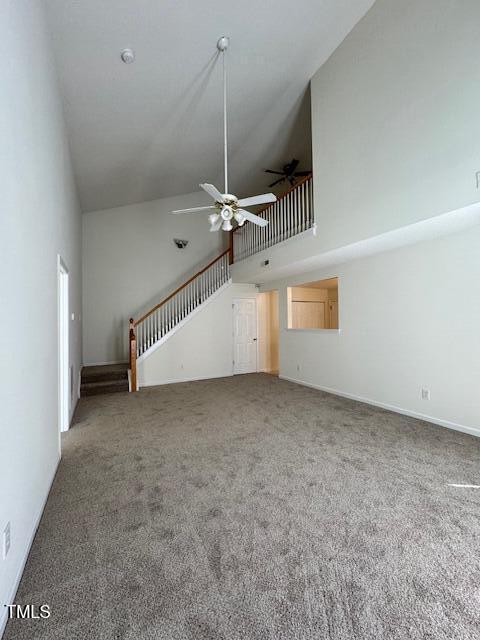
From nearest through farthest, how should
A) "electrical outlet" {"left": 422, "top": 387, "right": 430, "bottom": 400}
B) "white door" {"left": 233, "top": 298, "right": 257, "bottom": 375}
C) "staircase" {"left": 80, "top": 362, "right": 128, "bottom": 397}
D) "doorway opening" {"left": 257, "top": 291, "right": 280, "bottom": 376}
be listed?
"electrical outlet" {"left": 422, "top": 387, "right": 430, "bottom": 400} → "staircase" {"left": 80, "top": 362, "right": 128, "bottom": 397} → "white door" {"left": 233, "top": 298, "right": 257, "bottom": 375} → "doorway opening" {"left": 257, "top": 291, "right": 280, "bottom": 376}

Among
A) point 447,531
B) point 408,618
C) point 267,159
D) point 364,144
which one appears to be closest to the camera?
point 408,618

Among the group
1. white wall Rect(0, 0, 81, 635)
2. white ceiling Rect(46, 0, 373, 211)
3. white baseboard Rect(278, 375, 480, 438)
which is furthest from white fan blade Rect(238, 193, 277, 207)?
white baseboard Rect(278, 375, 480, 438)

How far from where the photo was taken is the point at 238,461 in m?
2.96

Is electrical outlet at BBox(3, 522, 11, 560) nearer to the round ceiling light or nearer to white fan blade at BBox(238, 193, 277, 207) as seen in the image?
white fan blade at BBox(238, 193, 277, 207)

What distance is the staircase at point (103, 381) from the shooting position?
5824 mm

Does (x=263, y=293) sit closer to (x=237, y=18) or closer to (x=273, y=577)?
(x=237, y=18)

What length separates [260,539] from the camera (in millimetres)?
1875

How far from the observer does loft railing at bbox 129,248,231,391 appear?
6629 mm

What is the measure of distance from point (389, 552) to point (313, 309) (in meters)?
6.79

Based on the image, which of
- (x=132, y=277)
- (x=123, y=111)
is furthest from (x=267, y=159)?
(x=132, y=277)

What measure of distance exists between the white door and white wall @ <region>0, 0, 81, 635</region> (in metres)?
5.29

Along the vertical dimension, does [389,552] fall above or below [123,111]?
below

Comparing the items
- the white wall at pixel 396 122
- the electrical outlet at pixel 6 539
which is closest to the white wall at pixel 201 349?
the white wall at pixel 396 122

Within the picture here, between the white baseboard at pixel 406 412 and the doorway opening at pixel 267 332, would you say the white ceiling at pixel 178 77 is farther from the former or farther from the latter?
the white baseboard at pixel 406 412
